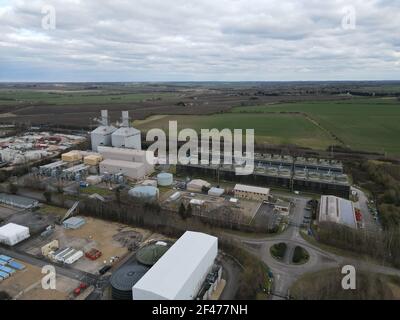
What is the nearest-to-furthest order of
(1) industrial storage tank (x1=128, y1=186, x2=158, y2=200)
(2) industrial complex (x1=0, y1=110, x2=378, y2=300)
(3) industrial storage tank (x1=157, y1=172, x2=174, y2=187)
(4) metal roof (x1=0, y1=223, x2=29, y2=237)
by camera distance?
(2) industrial complex (x1=0, y1=110, x2=378, y2=300) → (4) metal roof (x1=0, y1=223, x2=29, y2=237) → (1) industrial storage tank (x1=128, y1=186, x2=158, y2=200) → (3) industrial storage tank (x1=157, y1=172, x2=174, y2=187)

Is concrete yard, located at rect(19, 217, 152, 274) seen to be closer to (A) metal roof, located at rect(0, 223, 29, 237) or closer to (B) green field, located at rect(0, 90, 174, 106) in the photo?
(A) metal roof, located at rect(0, 223, 29, 237)

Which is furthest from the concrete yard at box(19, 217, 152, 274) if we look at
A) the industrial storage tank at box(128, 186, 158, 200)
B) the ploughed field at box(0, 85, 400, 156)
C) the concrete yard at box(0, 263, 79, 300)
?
the ploughed field at box(0, 85, 400, 156)

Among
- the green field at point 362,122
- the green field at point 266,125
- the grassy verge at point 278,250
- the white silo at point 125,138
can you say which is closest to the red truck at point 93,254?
the grassy verge at point 278,250

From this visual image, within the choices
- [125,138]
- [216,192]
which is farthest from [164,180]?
[125,138]

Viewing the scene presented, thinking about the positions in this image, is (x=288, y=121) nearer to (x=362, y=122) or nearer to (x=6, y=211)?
(x=362, y=122)

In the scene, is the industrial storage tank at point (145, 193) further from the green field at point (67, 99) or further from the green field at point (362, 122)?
the green field at point (67, 99)

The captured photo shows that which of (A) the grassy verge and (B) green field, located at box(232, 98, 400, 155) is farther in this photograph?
(B) green field, located at box(232, 98, 400, 155)
